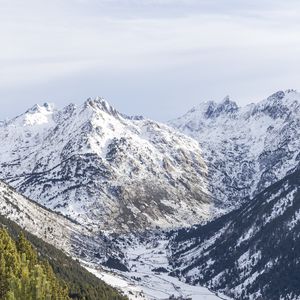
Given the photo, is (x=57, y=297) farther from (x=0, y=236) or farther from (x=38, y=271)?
(x=38, y=271)

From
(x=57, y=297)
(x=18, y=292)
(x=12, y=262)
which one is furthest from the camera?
(x=57, y=297)

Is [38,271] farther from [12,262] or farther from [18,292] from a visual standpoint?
[12,262]

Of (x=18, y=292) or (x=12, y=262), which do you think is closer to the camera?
(x=18, y=292)

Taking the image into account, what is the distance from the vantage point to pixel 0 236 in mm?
162625

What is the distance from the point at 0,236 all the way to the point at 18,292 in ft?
176

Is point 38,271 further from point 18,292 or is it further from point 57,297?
point 57,297

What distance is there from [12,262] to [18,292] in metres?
32.3

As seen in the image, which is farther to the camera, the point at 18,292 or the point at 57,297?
the point at 57,297

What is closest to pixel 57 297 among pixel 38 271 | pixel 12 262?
pixel 12 262

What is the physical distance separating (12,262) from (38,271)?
28.0m

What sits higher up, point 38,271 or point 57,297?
point 38,271

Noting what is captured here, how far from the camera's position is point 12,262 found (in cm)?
14262

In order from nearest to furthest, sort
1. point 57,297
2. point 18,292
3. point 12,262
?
1. point 18,292
2. point 12,262
3. point 57,297

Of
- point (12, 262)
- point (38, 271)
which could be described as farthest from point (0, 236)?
point (38, 271)
